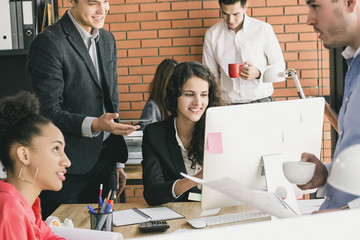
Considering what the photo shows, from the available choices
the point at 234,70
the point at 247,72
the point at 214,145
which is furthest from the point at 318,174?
the point at 247,72

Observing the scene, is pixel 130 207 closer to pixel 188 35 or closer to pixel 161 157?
pixel 161 157

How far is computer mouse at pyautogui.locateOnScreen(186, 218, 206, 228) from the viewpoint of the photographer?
4.97 ft

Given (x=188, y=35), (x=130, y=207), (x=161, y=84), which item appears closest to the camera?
(x=130, y=207)

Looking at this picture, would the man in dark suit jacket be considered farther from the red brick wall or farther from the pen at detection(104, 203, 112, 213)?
the red brick wall

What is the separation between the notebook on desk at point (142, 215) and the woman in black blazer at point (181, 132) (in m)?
0.11

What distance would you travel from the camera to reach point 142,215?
1.69 metres

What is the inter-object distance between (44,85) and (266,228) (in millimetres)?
1721

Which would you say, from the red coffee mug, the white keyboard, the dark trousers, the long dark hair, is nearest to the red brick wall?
the long dark hair

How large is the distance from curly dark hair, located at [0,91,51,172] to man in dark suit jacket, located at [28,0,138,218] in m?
0.43

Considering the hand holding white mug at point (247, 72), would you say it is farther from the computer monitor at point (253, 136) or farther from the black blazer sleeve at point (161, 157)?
the computer monitor at point (253, 136)

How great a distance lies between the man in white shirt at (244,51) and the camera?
11.8ft

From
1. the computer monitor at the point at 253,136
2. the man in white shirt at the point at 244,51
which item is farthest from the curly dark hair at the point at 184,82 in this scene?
the man in white shirt at the point at 244,51

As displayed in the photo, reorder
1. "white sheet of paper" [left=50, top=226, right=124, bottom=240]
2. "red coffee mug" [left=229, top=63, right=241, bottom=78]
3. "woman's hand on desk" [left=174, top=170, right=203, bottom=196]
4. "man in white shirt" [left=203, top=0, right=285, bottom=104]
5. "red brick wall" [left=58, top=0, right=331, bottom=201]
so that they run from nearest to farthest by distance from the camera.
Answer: "white sheet of paper" [left=50, top=226, right=124, bottom=240] → "woman's hand on desk" [left=174, top=170, right=203, bottom=196] → "red coffee mug" [left=229, top=63, right=241, bottom=78] → "man in white shirt" [left=203, top=0, right=285, bottom=104] → "red brick wall" [left=58, top=0, right=331, bottom=201]

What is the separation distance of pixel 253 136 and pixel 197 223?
38cm
